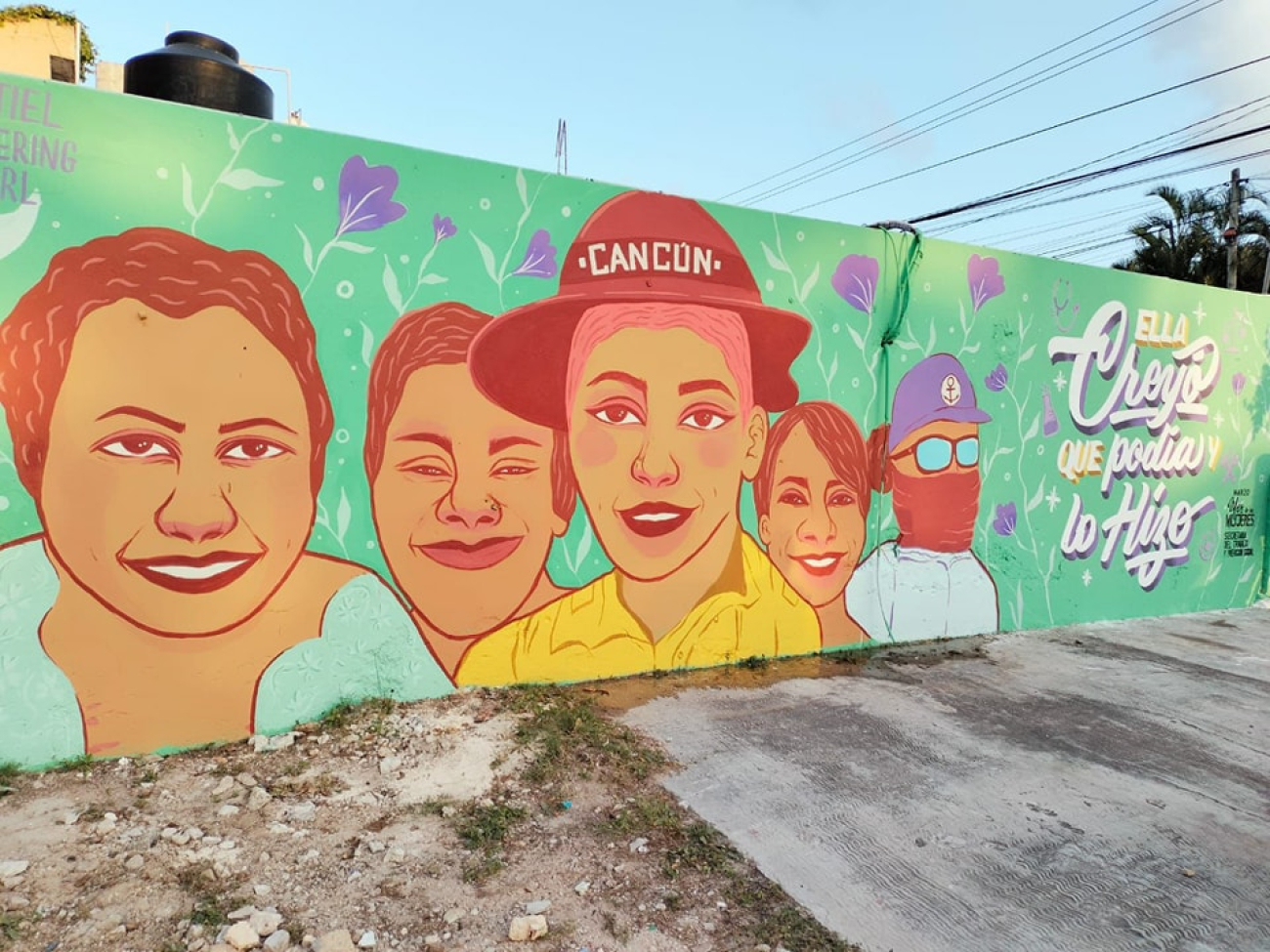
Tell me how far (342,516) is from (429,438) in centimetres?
60

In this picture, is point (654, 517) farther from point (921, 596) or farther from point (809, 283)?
point (921, 596)

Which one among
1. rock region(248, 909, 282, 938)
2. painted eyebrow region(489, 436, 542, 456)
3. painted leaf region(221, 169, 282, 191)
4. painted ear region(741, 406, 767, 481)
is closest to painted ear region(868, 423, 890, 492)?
painted ear region(741, 406, 767, 481)

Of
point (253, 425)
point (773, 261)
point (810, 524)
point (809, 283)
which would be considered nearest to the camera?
point (253, 425)

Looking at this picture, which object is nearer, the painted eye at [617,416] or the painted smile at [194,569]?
the painted smile at [194,569]

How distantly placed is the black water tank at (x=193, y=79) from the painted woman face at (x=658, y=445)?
2340mm

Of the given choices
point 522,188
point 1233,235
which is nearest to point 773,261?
point 522,188

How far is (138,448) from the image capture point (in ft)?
11.5

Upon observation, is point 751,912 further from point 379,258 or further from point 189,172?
point 189,172

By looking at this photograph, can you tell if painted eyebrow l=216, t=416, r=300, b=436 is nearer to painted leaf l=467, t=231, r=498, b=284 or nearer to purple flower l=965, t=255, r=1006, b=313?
painted leaf l=467, t=231, r=498, b=284

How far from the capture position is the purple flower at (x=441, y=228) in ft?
13.5

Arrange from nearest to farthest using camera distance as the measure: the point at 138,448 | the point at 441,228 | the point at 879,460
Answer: the point at 138,448
the point at 441,228
the point at 879,460

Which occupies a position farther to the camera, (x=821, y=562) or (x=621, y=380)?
(x=821, y=562)

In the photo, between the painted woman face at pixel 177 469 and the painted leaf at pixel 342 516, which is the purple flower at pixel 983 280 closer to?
the painted leaf at pixel 342 516

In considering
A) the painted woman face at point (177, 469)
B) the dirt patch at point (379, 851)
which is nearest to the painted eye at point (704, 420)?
the dirt patch at point (379, 851)
